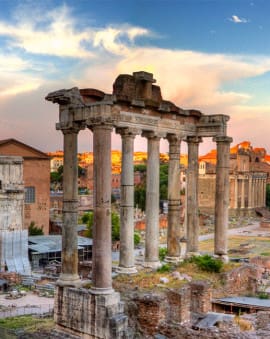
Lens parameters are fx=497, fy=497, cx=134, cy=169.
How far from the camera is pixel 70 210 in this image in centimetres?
1645

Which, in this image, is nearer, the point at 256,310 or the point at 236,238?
the point at 256,310

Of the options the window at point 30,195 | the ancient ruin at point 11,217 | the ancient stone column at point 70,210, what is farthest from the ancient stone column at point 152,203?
the window at point 30,195

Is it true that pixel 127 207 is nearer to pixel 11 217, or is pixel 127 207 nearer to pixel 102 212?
pixel 102 212

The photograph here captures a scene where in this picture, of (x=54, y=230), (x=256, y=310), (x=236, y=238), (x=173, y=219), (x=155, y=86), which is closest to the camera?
(x=256, y=310)

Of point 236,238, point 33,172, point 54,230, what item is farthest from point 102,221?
point 236,238

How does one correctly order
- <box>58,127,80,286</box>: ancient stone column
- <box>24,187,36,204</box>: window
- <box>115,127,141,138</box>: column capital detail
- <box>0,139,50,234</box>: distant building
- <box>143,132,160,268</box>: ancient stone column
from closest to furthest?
<box>58,127,80,286</box>: ancient stone column → <box>115,127,141,138</box>: column capital detail → <box>143,132,160,268</box>: ancient stone column → <box>0,139,50,234</box>: distant building → <box>24,187,36,204</box>: window

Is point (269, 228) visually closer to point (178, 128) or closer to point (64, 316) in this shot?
point (178, 128)

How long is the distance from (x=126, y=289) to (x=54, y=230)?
4257 cm

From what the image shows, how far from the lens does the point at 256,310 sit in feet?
59.9

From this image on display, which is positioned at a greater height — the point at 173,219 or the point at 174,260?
the point at 173,219

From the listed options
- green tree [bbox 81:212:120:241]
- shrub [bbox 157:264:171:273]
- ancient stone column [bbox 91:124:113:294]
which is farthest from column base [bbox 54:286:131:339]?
Answer: green tree [bbox 81:212:120:241]

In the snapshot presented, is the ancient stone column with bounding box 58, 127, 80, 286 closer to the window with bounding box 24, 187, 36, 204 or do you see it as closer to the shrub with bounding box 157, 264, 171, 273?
the shrub with bounding box 157, 264, 171, 273

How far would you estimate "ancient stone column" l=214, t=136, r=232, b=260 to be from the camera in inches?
840

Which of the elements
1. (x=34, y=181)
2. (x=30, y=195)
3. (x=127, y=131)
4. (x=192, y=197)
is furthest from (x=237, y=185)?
(x=127, y=131)
